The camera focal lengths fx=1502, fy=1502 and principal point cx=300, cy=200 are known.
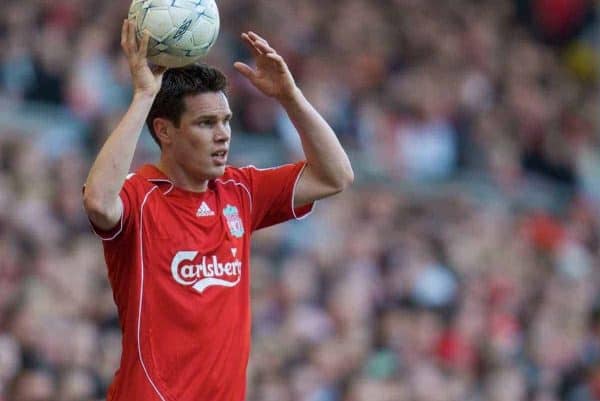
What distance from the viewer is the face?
5.66m

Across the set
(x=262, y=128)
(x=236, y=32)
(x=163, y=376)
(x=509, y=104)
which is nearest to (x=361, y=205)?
(x=262, y=128)

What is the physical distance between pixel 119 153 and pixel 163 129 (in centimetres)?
51

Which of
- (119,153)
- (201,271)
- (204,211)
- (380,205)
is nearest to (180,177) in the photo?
(204,211)

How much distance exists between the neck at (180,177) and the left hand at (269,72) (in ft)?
1.47

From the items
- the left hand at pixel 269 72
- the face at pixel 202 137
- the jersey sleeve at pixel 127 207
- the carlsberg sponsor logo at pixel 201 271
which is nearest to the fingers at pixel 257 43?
the left hand at pixel 269 72

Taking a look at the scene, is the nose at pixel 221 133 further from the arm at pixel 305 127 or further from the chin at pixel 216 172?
the arm at pixel 305 127

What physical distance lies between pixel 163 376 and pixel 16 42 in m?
6.14

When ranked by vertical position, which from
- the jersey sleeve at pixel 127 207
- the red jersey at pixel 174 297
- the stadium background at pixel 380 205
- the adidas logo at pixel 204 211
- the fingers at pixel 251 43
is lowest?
the stadium background at pixel 380 205

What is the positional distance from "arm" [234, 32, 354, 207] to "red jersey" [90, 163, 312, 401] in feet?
1.56

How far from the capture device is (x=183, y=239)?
18.5 ft

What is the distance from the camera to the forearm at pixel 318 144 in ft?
19.4

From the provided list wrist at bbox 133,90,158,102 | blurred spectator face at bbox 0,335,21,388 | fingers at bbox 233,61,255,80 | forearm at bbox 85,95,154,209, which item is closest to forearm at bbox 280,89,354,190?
fingers at bbox 233,61,255,80

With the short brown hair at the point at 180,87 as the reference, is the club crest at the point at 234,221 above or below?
below

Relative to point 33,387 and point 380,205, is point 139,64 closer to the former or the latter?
point 33,387
